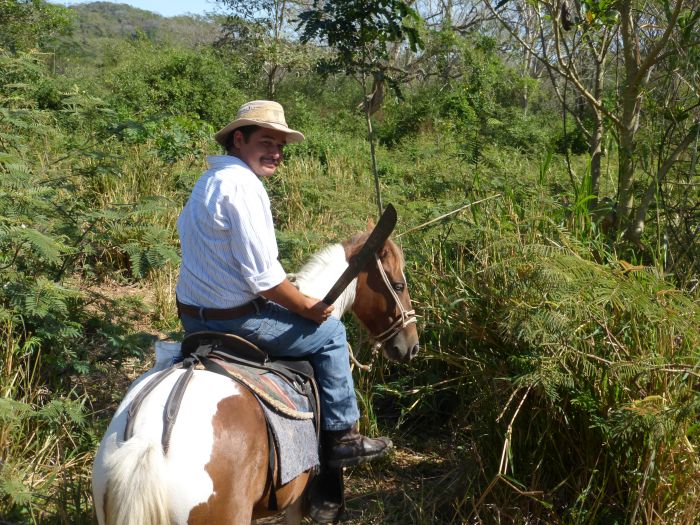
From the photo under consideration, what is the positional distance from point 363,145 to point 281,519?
11703mm

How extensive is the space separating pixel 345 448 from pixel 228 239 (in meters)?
1.25

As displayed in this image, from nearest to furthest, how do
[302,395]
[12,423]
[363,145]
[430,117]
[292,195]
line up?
[302,395], [12,423], [292,195], [363,145], [430,117]

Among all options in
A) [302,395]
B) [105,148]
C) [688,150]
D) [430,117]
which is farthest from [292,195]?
[430,117]

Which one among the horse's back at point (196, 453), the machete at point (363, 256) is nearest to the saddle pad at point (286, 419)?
the horse's back at point (196, 453)

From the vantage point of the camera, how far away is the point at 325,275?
370 centimetres

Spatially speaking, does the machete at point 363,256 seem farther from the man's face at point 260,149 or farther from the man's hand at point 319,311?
the man's face at point 260,149

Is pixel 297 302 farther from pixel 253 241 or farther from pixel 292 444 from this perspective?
pixel 292 444

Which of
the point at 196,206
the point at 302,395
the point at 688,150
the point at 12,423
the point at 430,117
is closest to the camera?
the point at 196,206

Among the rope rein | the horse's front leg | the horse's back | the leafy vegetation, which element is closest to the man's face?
the rope rein

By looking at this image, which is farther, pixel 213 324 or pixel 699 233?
pixel 699 233

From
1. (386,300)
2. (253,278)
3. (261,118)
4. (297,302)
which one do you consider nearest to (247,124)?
(261,118)

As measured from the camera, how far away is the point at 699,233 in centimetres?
523

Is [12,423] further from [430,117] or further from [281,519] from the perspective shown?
[430,117]

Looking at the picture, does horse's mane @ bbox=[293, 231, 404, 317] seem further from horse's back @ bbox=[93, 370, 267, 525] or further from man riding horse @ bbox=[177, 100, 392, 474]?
horse's back @ bbox=[93, 370, 267, 525]
